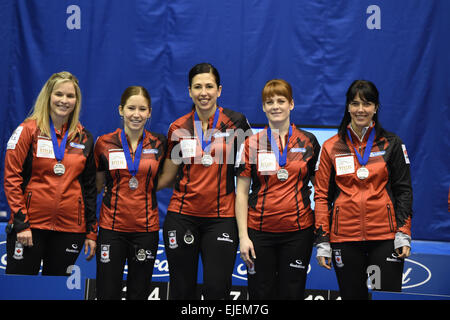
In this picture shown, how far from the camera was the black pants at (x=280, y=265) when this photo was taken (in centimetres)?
247

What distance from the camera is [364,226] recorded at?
2445 mm

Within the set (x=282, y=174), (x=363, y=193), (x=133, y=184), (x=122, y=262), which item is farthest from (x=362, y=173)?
(x=122, y=262)

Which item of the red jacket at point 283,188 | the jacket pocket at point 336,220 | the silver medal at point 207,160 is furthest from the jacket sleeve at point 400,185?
the silver medal at point 207,160

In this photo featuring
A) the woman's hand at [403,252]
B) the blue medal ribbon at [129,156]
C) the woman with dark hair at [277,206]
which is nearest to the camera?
the woman's hand at [403,252]

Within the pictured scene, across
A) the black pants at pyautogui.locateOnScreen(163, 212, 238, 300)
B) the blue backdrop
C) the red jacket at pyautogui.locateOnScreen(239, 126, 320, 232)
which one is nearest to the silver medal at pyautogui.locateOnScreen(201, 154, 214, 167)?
the red jacket at pyautogui.locateOnScreen(239, 126, 320, 232)

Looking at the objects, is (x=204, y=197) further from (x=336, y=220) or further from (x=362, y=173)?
(x=362, y=173)

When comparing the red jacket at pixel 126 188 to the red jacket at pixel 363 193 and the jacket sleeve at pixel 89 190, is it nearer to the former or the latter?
the jacket sleeve at pixel 89 190

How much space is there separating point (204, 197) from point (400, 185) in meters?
1.06

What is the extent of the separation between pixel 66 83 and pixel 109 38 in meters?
2.73

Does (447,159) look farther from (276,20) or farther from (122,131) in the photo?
(122,131)

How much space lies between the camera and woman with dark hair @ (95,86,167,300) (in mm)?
2596

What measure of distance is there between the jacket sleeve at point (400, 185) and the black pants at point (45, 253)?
1777mm

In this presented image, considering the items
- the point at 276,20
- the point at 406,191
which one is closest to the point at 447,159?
the point at 276,20

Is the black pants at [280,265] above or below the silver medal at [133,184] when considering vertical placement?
below
